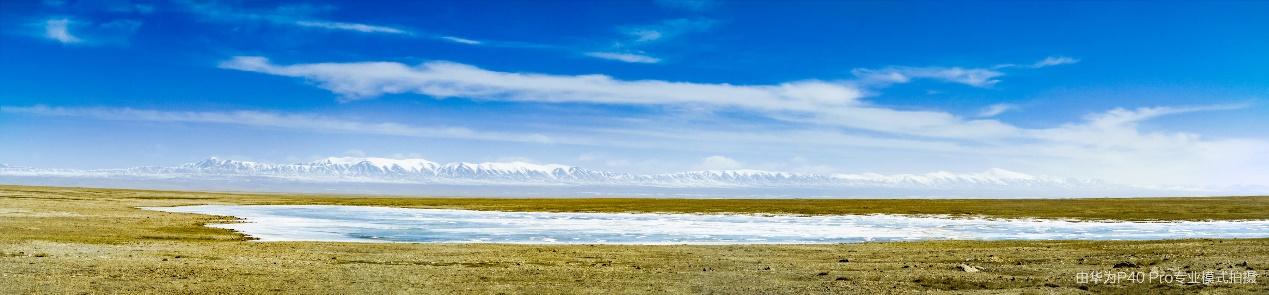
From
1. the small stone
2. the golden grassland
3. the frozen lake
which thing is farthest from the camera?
the frozen lake

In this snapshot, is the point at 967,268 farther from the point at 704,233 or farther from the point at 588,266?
the point at 704,233

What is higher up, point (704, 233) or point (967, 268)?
point (967, 268)

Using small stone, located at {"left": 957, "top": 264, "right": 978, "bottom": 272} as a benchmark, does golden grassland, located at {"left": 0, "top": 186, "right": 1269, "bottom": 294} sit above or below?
below

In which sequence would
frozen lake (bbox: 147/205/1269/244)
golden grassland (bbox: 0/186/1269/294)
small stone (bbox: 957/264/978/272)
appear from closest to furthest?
golden grassland (bbox: 0/186/1269/294) → small stone (bbox: 957/264/978/272) → frozen lake (bbox: 147/205/1269/244)

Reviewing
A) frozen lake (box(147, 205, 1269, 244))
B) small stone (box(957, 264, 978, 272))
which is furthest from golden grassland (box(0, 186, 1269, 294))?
frozen lake (box(147, 205, 1269, 244))

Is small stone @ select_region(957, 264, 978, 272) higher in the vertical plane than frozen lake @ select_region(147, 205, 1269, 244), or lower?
higher

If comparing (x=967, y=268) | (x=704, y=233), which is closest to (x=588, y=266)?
(x=967, y=268)

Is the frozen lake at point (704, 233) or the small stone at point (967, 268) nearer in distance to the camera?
the small stone at point (967, 268)

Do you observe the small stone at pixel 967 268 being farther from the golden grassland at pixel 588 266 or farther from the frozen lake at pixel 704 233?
the frozen lake at pixel 704 233

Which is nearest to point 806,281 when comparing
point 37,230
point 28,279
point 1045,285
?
point 1045,285

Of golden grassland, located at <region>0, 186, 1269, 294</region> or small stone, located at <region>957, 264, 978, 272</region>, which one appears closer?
golden grassland, located at <region>0, 186, 1269, 294</region>

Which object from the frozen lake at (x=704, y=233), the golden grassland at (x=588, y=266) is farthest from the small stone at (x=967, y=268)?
the frozen lake at (x=704, y=233)

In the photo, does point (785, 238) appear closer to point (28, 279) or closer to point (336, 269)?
point (336, 269)

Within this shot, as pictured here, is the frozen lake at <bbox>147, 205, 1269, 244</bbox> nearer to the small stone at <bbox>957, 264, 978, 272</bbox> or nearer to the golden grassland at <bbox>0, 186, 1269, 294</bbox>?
the golden grassland at <bbox>0, 186, 1269, 294</bbox>
